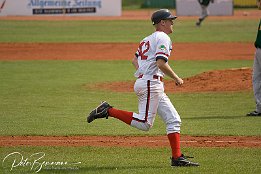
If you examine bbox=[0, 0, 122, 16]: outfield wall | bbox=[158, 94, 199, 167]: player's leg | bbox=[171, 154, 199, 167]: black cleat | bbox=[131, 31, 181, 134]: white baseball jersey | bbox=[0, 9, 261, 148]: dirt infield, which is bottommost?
bbox=[0, 0, 122, 16]: outfield wall

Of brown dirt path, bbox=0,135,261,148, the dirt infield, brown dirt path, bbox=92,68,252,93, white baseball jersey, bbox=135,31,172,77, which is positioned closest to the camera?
white baseball jersey, bbox=135,31,172,77

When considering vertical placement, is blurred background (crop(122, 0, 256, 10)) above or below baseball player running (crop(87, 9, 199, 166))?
below

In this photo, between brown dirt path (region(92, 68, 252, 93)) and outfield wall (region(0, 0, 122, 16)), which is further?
outfield wall (region(0, 0, 122, 16))

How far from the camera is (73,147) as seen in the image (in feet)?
38.0

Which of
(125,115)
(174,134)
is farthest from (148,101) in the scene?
(174,134)

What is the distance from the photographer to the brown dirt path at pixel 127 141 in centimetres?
1191

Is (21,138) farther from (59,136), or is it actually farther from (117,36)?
(117,36)

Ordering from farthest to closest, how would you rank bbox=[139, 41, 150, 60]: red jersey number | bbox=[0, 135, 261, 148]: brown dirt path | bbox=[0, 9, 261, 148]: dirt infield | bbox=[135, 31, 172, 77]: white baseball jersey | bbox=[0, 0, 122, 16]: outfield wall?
bbox=[0, 0, 122, 16]: outfield wall < bbox=[0, 9, 261, 148]: dirt infield < bbox=[0, 135, 261, 148]: brown dirt path < bbox=[139, 41, 150, 60]: red jersey number < bbox=[135, 31, 172, 77]: white baseball jersey

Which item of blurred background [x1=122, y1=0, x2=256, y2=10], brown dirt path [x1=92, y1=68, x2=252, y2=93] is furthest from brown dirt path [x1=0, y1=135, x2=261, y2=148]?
blurred background [x1=122, y1=0, x2=256, y2=10]

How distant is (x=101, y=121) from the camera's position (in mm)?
15062

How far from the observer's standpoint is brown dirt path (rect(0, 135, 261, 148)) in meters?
11.9

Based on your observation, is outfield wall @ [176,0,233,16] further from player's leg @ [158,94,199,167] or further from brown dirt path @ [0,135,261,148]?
player's leg @ [158,94,199,167]

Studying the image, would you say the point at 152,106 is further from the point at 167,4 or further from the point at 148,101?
the point at 167,4

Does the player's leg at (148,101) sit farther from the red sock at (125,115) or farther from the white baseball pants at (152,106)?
the red sock at (125,115)
